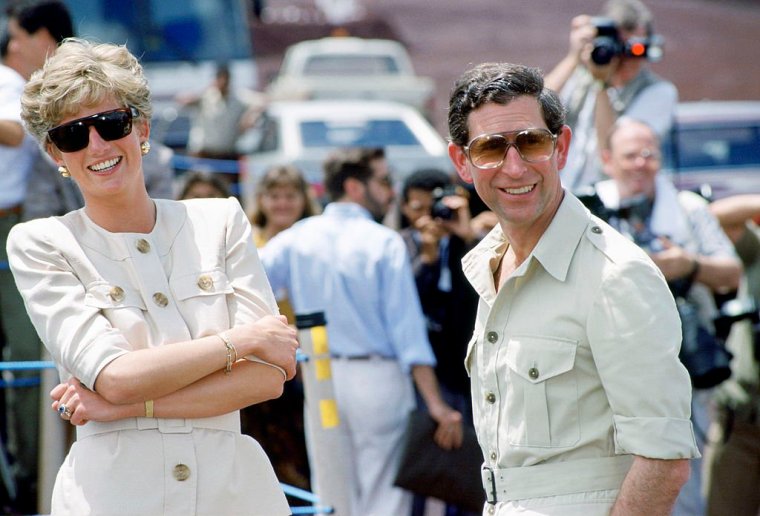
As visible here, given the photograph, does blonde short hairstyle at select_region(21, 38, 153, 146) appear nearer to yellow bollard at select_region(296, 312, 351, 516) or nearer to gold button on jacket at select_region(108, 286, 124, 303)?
gold button on jacket at select_region(108, 286, 124, 303)

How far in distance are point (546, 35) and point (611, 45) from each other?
25581 millimetres

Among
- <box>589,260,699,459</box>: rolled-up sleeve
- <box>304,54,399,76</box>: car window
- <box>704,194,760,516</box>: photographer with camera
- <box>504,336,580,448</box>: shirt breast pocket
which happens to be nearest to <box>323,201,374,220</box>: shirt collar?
<box>704,194,760,516</box>: photographer with camera

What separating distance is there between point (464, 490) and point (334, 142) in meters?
8.17

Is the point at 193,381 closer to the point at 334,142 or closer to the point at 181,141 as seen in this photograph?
the point at 334,142

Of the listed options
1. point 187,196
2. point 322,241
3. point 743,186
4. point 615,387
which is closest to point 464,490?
point 322,241

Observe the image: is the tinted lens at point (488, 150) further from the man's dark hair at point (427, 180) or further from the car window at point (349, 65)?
the car window at point (349, 65)

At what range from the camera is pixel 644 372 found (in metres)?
2.70

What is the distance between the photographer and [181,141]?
1484 cm

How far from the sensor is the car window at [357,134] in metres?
13.6

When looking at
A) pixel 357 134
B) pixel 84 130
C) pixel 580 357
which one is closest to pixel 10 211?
pixel 84 130

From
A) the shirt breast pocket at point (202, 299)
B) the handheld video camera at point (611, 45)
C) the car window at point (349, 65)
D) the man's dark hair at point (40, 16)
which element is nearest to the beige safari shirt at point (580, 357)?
the shirt breast pocket at point (202, 299)

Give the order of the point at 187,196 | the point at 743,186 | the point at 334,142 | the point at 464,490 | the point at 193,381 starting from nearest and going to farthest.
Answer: the point at 193,381 → the point at 464,490 → the point at 187,196 → the point at 743,186 → the point at 334,142

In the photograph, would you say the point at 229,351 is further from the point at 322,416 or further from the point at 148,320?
the point at 322,416

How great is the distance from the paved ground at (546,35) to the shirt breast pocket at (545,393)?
2365 centimetres
